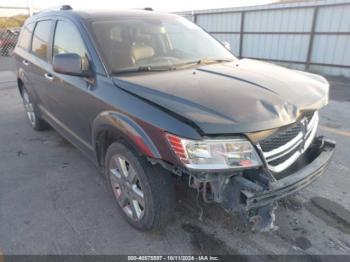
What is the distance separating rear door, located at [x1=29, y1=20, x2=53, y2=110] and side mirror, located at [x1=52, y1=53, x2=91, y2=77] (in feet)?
3.61

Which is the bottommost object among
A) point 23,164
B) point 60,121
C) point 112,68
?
point 23,164

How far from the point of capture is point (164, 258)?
2.36 metres

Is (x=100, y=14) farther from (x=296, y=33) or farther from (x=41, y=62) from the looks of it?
(x=296, y=33)

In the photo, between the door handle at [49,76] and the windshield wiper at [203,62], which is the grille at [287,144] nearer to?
the windshield wiper at [203,62]

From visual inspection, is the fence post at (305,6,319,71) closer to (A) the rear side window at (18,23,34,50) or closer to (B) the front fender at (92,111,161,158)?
(A) the rear side window at (18,23,34,50)

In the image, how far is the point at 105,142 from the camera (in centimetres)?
283

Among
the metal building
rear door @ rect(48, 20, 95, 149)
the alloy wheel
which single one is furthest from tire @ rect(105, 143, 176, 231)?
A: the metal building

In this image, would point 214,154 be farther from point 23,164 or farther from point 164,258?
point 23,164

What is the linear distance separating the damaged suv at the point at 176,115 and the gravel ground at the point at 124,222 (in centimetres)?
25

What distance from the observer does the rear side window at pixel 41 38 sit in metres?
3.84

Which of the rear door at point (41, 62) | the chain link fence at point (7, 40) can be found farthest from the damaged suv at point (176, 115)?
the chain link fence at point (7, 40)

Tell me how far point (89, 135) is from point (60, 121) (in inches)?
37.1

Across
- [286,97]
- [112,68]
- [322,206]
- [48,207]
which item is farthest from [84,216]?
[322,206]

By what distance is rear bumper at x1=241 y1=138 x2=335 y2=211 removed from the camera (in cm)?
192
